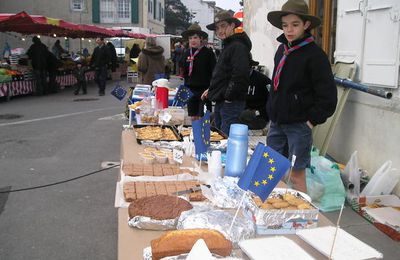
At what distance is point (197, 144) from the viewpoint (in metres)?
2.94

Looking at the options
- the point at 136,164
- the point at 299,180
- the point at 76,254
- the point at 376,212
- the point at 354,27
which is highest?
the point at 354,27

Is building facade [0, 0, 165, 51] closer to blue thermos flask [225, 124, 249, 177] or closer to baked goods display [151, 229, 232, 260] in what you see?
blue thermos flask [225, 124, 249, 177]

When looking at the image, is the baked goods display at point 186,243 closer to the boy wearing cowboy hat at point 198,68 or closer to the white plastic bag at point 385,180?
the white plastic bag at point 385,180

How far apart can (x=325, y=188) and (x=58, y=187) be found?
3.24 metres

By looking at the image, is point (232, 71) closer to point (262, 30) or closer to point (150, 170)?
point (150, 170)

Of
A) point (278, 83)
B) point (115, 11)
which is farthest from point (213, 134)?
point (115, 11)

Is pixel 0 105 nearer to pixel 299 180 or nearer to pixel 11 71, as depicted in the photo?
pixel 11 71

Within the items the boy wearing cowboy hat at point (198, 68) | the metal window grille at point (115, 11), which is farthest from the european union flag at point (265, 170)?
the metal window grille at point (115, 11)

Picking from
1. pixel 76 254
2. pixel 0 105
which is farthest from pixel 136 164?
pixel 0 105

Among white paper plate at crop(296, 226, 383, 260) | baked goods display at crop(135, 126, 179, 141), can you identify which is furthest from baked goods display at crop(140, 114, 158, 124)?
white paper plate at crop(296, 226, 383, 260)

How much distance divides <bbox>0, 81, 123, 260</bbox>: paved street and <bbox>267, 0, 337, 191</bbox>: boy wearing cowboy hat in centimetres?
180

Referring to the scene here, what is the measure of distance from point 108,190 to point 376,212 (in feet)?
10.1

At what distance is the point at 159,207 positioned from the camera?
6.51 feet

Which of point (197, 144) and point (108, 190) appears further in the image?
point (108, 190)
